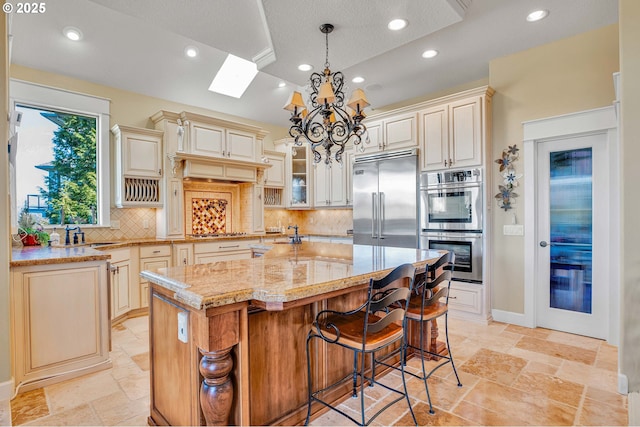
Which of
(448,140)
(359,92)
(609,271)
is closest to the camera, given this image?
(359,92)

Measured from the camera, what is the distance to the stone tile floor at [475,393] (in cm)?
204

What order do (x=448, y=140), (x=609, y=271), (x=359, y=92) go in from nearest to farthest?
(x=359, y=92) < (x=609, y=271) < (x=448, y=140)

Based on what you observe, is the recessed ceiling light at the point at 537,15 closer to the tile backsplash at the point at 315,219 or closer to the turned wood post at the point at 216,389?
the tile backsplash at the point at 315,219

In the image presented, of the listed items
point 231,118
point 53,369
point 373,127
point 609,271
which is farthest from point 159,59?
point 609,271

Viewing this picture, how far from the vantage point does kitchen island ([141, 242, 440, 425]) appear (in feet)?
4.93

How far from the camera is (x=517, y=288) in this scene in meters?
3.75

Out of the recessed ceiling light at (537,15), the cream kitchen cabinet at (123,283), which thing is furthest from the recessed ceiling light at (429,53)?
the cream kitchen cabinet at (123,283)

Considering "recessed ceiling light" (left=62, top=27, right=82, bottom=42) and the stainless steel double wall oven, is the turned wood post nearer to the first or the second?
the stainless steel double wall oven

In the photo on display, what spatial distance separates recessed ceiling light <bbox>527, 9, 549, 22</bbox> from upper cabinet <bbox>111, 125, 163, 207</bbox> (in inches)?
175

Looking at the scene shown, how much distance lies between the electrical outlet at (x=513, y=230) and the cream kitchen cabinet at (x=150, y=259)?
413 centimetres

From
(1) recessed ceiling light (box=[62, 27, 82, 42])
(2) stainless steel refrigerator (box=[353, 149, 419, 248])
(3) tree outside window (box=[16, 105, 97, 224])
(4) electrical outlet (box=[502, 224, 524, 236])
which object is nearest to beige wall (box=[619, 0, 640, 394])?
(4) electrical outlet (box=[502, 224, 524, 236])

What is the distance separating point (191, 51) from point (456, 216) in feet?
12.7

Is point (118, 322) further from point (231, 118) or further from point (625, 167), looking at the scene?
point (625, 167)

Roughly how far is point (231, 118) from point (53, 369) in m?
4.21
